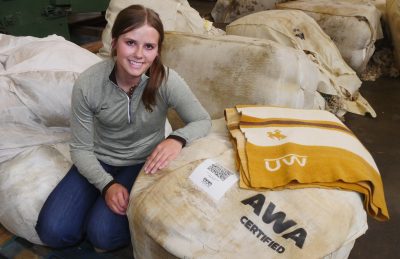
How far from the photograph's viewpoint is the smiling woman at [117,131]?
1033 millimetres

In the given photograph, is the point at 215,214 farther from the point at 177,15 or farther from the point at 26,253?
the point at 177,15

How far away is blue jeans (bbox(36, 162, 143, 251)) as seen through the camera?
116cm

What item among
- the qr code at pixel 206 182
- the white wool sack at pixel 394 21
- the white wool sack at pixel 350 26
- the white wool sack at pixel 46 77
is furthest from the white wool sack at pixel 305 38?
the qr code at pixel 206 182

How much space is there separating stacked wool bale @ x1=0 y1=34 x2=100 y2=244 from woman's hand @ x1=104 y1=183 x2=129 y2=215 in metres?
0.26

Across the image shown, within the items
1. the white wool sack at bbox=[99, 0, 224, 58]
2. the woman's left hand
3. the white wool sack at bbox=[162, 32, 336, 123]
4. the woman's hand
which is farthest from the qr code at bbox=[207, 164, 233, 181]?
the white wool sack at bbox=[99, 0, 224, 58]

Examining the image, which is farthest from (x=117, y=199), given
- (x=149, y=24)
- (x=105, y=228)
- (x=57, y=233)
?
(x=149, y=24)

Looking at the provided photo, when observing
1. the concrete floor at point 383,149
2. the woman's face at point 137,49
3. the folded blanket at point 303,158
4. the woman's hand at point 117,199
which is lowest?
the concrete floor at point 383,149

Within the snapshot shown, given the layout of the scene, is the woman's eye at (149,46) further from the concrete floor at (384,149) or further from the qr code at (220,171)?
the concrete floor at (384,149)

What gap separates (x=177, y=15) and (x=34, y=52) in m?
0.77

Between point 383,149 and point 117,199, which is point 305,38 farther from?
point 117,199

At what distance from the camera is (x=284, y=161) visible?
920mm

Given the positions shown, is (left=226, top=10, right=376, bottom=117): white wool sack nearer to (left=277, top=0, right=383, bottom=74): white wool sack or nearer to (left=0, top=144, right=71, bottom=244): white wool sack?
(left=277, top=0, right=383, bottom=74): white wool sack

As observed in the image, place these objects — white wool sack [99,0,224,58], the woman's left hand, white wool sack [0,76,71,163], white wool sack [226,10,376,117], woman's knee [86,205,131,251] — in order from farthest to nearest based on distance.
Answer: white wool sack [226,10,376,117], white wool sack [99,0,224,58], white wool sack [0,76,71,163], woman's knee [86,205,131,251], the woman's left hand

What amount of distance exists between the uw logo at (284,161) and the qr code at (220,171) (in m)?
0.10
